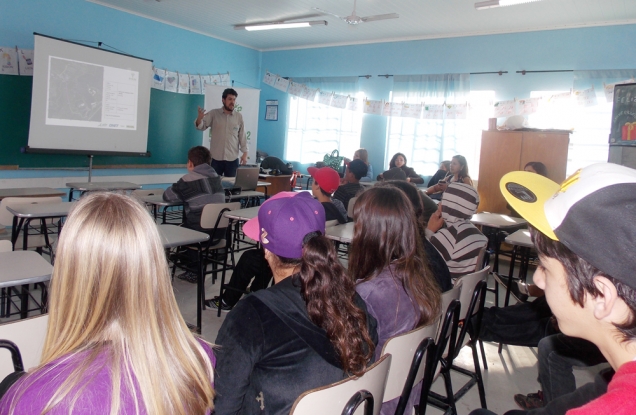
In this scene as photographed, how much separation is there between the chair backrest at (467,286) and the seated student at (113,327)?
1.42 m

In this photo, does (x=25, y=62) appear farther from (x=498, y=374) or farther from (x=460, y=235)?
(x=498, y=374)

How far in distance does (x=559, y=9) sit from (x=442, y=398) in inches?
203

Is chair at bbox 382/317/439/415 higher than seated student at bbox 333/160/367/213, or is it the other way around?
seated student at bbox 333/160/367/213

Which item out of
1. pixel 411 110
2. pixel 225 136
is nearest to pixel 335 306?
pixel 225 136

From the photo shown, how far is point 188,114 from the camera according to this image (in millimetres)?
7504

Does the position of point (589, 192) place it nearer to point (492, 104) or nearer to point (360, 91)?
point (492, 104)

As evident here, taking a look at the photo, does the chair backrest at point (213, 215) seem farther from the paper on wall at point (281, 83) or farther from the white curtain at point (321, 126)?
the paper on wall at point (281, 83)

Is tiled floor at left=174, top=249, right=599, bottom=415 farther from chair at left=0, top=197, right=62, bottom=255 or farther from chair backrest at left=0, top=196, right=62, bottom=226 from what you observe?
chair backrest at left=0, top=196, right=62, bottom=226

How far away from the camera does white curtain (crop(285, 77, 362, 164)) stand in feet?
26.7

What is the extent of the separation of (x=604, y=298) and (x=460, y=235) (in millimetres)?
2027

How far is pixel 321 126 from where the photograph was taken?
8.45 metres

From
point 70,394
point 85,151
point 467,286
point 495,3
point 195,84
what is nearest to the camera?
point 70,394

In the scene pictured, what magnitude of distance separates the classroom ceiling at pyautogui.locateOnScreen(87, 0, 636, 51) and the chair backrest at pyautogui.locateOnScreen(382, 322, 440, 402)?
16.7ft

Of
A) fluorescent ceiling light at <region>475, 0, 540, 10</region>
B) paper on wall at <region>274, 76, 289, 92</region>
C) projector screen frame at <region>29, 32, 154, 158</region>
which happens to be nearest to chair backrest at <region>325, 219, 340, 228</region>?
fluorescent ceiling light at <region>475, 0, 540, 10</region>
